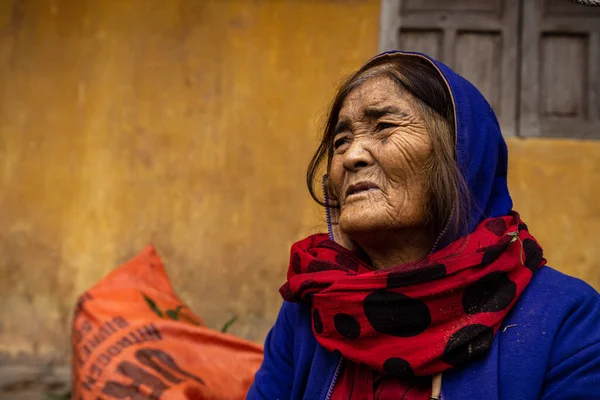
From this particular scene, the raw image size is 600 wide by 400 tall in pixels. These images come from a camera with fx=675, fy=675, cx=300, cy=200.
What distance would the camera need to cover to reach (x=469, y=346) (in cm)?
148

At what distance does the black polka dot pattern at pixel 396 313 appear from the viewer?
154 centimetres

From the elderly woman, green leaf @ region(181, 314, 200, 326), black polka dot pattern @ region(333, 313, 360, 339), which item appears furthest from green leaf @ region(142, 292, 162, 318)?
black polka dot pattern @ region(333, 313, 360, 339)

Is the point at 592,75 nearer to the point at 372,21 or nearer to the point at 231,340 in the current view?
the point at 372,21

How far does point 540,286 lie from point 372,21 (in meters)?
2.69

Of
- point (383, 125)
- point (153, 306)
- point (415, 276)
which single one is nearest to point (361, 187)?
point (383, 125)

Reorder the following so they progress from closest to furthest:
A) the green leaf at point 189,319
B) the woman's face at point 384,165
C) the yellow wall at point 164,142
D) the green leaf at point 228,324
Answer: the woman's face at point 384,165, the green leaf at point 189,319, the green leaf at point 228,324, the yellow wall at point 164,142

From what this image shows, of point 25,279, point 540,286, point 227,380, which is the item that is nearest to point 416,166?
point 540,286

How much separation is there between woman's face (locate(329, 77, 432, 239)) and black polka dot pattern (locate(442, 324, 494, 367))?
1.16ft

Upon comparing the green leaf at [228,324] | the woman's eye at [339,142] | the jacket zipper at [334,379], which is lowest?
the green leaf at [228,324]

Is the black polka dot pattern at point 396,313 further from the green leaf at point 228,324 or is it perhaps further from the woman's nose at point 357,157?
the green leaf at point 228,324

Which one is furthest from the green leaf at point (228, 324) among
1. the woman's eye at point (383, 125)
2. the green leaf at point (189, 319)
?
the woman's eye at point (383, 125)

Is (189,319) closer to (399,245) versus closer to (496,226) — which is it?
(399,245)

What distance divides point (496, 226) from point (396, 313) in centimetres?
34

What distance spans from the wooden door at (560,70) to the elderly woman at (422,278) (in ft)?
7.06
